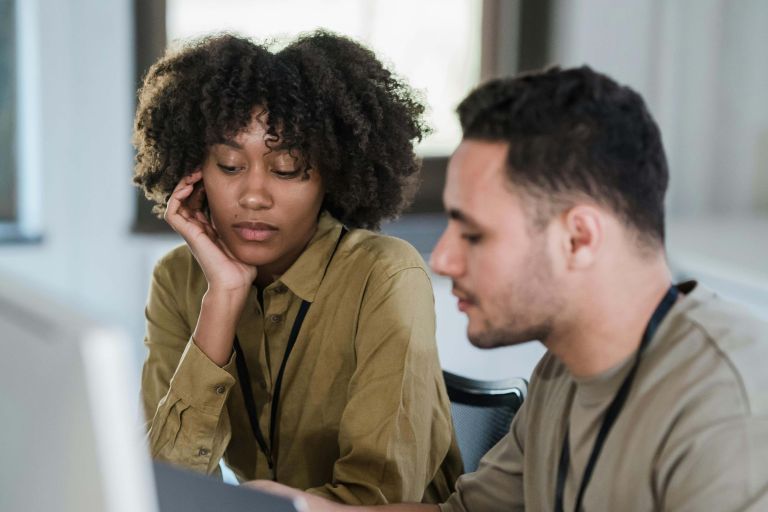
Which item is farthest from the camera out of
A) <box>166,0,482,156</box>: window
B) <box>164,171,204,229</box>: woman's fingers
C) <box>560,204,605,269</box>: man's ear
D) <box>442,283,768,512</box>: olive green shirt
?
<box>166,0,482,156</box>: window

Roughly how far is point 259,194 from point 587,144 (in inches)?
26.4

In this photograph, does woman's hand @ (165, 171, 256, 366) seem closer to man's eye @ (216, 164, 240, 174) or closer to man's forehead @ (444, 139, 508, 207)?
man's eye @ (216, 164, 240, 174)

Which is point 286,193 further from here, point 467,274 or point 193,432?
point 467,274

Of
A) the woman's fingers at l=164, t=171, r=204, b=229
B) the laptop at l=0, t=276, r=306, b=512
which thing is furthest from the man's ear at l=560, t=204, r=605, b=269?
the woman's fingers at l=164, t=171, r=204, b=229

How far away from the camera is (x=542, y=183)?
1100 millimetres

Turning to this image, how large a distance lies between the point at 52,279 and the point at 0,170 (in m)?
0.34

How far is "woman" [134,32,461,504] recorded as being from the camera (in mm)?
1514

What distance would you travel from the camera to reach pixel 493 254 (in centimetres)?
113

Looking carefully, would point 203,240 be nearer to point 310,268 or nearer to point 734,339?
point 310,268

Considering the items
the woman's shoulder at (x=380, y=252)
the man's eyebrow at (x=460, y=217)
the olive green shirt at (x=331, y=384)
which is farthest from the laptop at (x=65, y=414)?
the woman's shoulder at (x=380, y=252)

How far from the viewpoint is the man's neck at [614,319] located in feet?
3.63

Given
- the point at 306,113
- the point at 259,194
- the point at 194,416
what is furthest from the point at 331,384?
the point at 306,113

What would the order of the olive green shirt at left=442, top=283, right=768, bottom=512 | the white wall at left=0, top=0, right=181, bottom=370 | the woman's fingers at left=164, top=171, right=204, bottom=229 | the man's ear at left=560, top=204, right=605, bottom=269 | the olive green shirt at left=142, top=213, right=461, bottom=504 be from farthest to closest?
the white wall at left=0, top=0, right=181, bottom=370
the woman's fingers at left=164, top=171, right=204, bottom=229
the olive green shirt at left=142, top=213, right=461, bottom=504
the man's ear at left=560, top=204, right=605, bottom=269
the olive green shirt at left=442, top=283, right=768, bottom=512

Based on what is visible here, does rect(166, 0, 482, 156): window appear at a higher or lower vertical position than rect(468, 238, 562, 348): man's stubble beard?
higher
